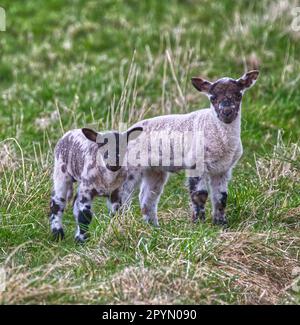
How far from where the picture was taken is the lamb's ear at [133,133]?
9.24 meters

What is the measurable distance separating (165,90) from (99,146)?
4126 millimetres

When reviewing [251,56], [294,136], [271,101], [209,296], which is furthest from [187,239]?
[251,56]

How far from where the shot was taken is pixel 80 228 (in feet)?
30.3

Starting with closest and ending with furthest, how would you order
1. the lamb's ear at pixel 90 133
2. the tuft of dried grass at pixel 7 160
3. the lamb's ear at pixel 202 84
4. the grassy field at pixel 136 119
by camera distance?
the grassy field at pixel 136 119 → the lamb's ear at pixel 90 133 → the lamb's ear at pixel 202 84 → the tuft of dried grass at pixel 7 160

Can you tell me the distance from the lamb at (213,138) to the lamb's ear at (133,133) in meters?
0.13

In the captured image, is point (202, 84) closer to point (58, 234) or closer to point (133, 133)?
point (133, 133)

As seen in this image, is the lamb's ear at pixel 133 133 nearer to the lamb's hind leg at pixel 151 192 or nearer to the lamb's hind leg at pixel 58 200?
the lamb's hind leg at pixel 151 192

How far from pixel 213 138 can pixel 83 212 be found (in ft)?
4.43

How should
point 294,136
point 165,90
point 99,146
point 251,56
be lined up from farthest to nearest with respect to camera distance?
point 251,56
point 165,90
point 294,136
point 99,146

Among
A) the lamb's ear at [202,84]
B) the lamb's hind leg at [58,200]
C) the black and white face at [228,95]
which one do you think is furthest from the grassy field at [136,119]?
the lamb's ear at [202,84]

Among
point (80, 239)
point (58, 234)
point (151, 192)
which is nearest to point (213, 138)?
point (151, 192)

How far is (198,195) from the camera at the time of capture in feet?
31.0

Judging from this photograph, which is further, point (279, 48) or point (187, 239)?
point (279, 48)

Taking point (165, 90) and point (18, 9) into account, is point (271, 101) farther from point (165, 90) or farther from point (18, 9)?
point (18, 9)
